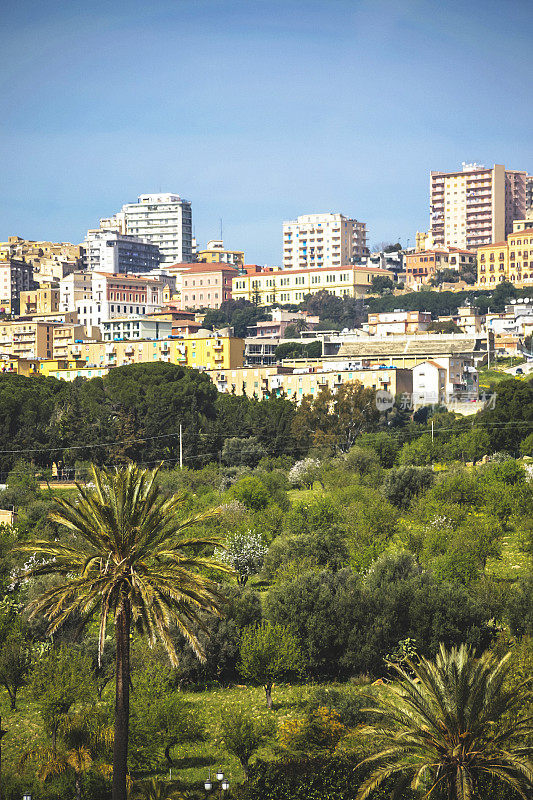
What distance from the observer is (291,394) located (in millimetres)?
103375

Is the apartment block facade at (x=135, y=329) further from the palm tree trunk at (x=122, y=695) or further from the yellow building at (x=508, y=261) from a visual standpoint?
the palm tree trunk at (x=122, y=695)

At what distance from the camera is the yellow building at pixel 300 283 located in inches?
7141

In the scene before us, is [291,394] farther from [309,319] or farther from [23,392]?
[309,319]

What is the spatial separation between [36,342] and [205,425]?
59.3 metres

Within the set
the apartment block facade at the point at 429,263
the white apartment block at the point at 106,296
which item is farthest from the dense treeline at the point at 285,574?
the apartment block facade at the point at 429,263

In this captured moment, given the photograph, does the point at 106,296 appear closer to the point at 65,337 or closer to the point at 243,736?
the point at 65,337

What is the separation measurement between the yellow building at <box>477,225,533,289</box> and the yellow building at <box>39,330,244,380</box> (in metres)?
68.2

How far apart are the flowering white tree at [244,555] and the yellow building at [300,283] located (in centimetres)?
13282

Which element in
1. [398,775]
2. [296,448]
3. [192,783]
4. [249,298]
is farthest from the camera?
[249,298]

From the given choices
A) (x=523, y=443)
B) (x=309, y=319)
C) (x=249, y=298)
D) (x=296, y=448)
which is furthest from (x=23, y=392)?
(x=249, y=298)

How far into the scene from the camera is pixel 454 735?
21.9m

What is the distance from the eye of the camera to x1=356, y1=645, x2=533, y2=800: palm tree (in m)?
21.4

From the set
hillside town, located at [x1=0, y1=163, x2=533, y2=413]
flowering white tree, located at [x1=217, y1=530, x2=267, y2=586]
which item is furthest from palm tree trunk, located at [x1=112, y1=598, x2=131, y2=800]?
hillside town, located at [x1=0, y1=163, x2=533, y2=413]

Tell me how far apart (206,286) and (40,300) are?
2811 centimetres
